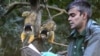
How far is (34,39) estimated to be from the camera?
3.76 m

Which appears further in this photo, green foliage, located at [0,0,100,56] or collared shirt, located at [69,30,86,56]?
green foliage, located at [0,0,100,56]

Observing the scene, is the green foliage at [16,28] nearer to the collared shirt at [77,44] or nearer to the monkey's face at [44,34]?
the monkey's face at [44,34]

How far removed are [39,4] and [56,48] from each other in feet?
4.67

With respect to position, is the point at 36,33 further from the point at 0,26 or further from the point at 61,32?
the point at 61,32

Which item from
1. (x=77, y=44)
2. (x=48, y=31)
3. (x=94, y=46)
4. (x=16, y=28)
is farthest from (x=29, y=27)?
(x=94, y=46)

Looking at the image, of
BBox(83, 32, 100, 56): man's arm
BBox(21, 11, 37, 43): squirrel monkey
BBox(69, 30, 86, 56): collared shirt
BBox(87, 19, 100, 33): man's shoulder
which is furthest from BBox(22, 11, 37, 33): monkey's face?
BBox(83, 32, 100, 56): man's arm

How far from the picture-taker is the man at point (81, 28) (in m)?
1.51

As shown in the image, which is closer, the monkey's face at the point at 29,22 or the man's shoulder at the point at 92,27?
the man's shoulder at the point at 92,27

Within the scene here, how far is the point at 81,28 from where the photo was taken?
1.74 metres

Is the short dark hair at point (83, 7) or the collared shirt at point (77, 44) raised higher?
the short dark hair at point (83, 7)

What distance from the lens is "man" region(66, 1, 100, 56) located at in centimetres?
151

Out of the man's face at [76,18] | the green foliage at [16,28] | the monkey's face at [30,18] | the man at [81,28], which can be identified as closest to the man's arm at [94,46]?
the man at [81,28]

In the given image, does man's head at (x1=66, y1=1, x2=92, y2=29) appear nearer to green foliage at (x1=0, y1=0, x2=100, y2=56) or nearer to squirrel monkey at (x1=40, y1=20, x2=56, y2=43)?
squirrel monkey at (x1=40, y1=20, x2=56, y2=43)

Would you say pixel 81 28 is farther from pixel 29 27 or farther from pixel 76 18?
pixel 29 27
